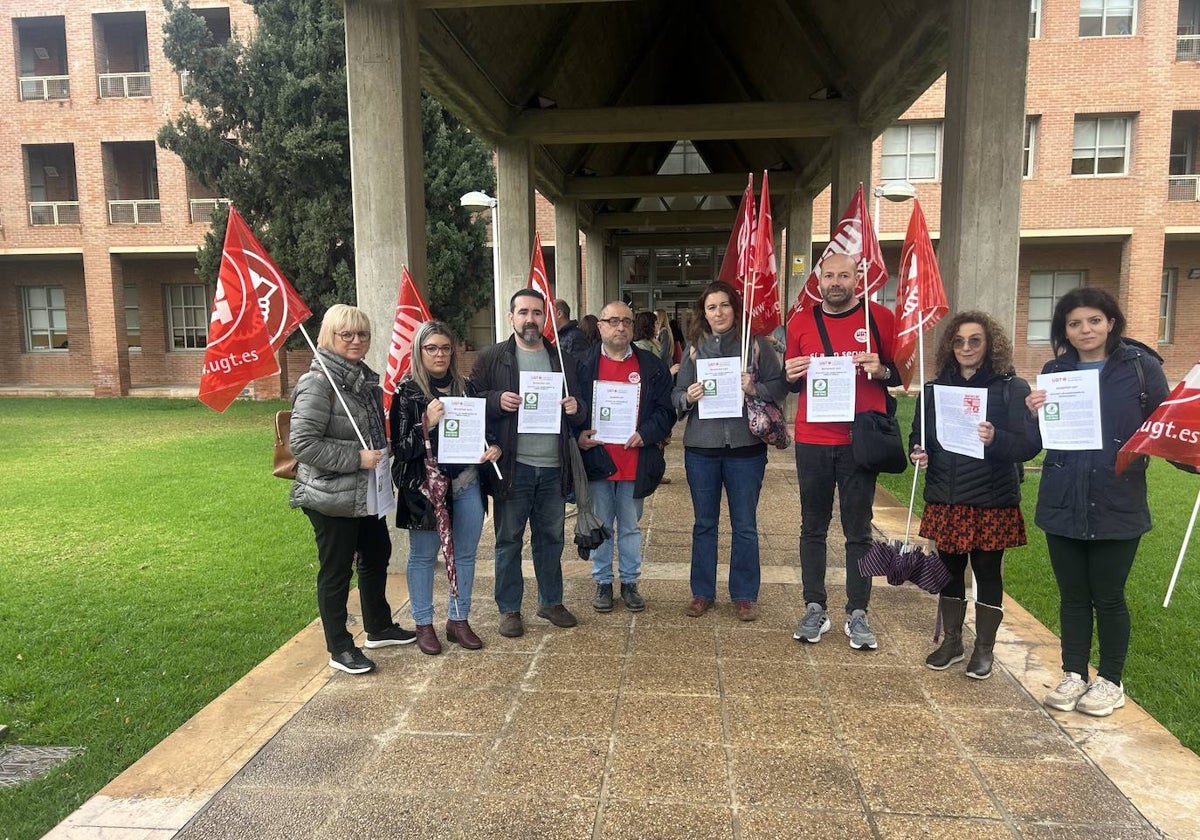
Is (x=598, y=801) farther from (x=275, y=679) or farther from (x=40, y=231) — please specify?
(x=40, y=231)

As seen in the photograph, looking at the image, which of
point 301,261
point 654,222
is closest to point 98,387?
point 301,261

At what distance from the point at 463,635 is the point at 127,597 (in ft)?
9.47

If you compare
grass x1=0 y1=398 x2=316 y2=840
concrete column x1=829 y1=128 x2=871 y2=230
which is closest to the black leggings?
grass x1=0 y1=398 x2=316 y2=840

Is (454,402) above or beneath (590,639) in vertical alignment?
above

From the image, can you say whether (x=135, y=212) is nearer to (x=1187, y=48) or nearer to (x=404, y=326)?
(x=404, y=326)

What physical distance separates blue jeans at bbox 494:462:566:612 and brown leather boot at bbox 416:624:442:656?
41cm

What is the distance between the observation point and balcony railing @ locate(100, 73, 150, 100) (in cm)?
2162

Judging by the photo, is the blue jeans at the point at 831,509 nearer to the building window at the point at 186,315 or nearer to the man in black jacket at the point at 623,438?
the man in black jacket at the point at 623,438

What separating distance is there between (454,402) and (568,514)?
3.39 meters

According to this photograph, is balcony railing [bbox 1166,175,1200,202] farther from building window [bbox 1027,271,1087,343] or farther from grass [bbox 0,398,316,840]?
grass [bbox 0,398,316,840]

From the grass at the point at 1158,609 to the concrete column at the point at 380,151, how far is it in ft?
16.2

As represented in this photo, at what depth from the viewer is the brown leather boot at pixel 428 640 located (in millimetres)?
4281

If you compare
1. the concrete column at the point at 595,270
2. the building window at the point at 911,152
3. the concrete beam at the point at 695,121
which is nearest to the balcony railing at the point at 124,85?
the concrete column at the point at 595,270

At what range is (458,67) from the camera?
746 centimetres
